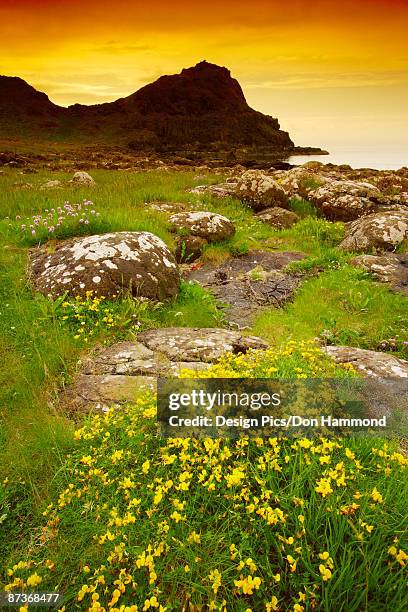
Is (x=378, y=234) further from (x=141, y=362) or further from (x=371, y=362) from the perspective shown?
(x=141, y=362)

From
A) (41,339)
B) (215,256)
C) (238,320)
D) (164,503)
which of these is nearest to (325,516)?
(164,503)

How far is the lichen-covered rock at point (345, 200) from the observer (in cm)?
1680

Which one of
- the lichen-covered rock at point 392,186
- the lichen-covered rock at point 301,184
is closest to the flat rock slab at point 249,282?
the lichen-covered rock at point 301,184

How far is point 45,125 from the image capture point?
178750mm

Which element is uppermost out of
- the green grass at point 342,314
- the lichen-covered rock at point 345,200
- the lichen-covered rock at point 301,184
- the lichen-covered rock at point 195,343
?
the lichen-covered rock at point 301,184

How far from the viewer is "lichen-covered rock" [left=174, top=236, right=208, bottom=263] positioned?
39.7 feet

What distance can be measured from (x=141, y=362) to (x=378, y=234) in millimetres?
9869

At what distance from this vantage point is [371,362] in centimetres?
569

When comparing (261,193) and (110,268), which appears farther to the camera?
(261,193)

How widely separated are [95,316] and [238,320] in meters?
2.97

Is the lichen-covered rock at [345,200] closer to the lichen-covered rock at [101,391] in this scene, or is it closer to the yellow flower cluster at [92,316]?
the yellow flower cluster at [92,316]

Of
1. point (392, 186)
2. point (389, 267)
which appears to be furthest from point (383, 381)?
point (392, 186)

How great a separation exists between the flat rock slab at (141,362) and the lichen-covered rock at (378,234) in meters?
7.59

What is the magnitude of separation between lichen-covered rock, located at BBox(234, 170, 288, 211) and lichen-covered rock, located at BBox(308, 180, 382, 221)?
4.84 feet
